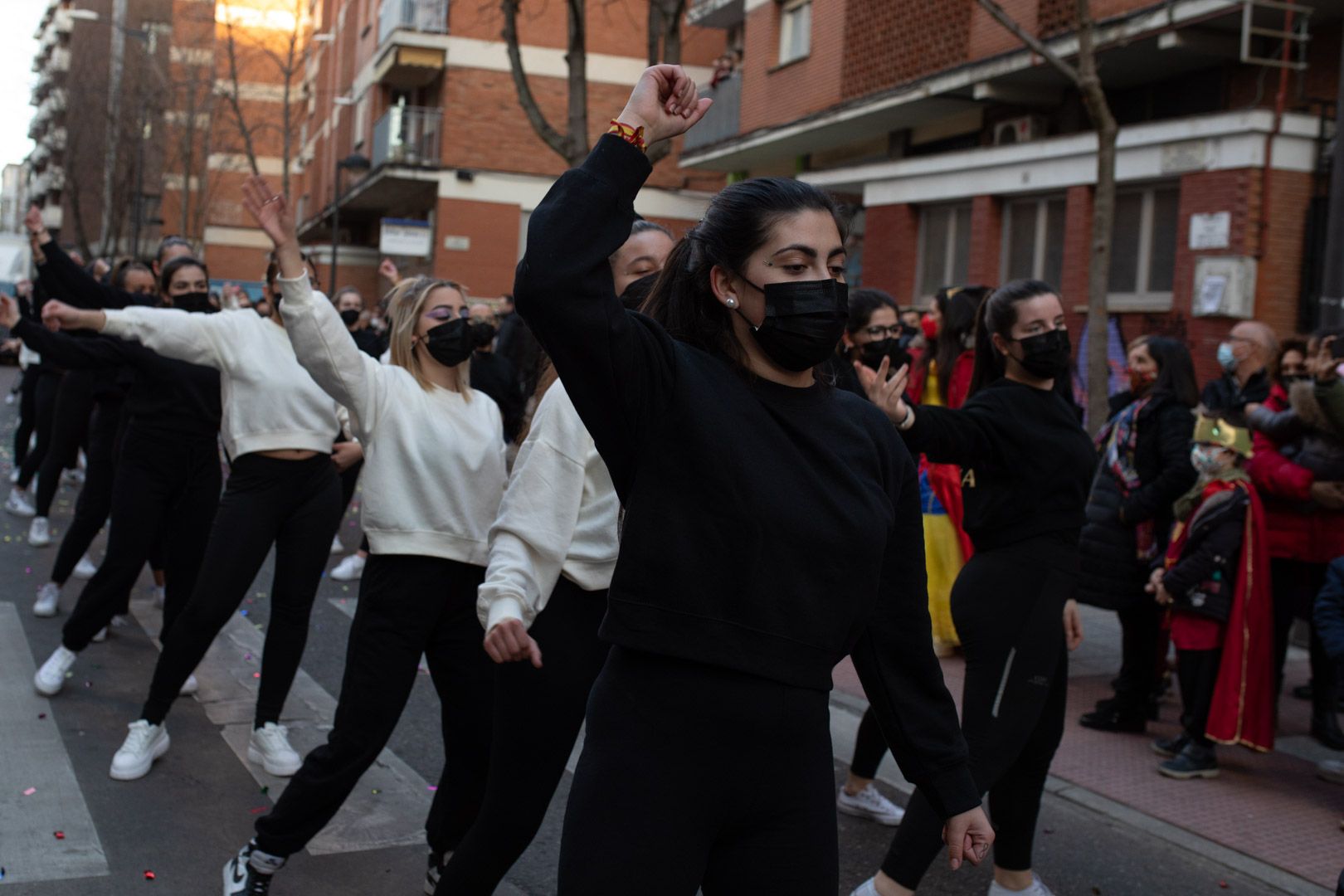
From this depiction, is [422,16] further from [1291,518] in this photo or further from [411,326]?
[411,326]

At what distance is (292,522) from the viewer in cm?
568

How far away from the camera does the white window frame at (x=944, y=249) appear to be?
66.2 ft

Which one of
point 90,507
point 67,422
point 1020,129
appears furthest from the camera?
point 1020,129

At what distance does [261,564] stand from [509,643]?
9.13 ft

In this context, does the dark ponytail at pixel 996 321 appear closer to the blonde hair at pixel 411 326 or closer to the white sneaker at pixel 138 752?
the blonde hair at pixel 411 326

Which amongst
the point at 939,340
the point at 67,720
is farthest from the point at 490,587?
the point at 939,340

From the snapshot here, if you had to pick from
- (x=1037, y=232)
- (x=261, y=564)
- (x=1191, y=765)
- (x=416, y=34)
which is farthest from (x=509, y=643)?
(x=416, y=34)

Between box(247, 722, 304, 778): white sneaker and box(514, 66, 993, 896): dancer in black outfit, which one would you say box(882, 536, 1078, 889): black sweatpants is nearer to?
box(514, 66, 993, 896): dancer in black outfit

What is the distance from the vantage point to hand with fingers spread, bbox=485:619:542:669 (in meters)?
3.12

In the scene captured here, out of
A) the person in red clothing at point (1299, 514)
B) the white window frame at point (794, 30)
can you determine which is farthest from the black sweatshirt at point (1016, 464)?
the white window frame at point (794, 30)

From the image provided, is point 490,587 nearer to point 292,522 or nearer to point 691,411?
point 691,411

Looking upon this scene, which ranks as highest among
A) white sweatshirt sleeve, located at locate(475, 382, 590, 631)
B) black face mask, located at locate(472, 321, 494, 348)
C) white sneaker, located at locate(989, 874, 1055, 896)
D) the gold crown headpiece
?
black face mask, located at locate(472, 321, 494, 348)

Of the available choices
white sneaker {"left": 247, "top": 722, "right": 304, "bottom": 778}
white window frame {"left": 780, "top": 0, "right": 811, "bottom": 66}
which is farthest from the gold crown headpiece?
white window frame {"left": 780, "top": 0, "right": 811, "bottom": 66}

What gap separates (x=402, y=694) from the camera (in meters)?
4.28
